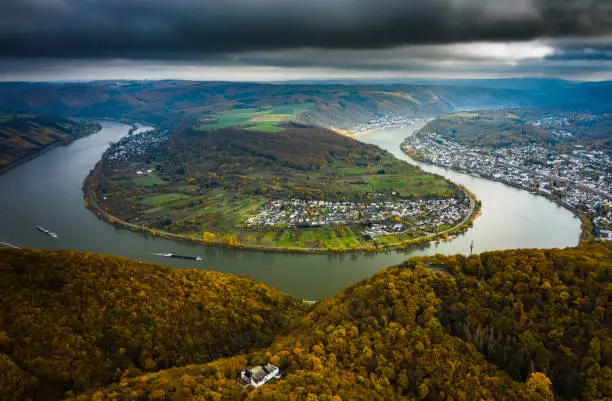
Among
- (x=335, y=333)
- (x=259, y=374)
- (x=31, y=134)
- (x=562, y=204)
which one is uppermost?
(x=31, y=134)

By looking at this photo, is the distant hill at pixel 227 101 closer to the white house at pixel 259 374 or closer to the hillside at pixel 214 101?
the hillside at pixel 214 101

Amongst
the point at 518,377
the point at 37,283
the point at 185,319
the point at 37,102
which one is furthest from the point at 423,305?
the point at 37,102

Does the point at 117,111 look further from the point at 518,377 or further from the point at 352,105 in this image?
the point at 518,377

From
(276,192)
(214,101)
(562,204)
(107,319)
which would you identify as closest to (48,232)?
(276,192)

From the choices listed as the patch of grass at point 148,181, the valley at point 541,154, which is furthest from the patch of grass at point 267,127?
the patch of grass at point 148,181

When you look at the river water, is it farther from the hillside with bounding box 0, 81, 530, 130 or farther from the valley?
the hillside with bounding box 0, 81, 530, 130

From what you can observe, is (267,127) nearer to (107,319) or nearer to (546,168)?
(546,168)
